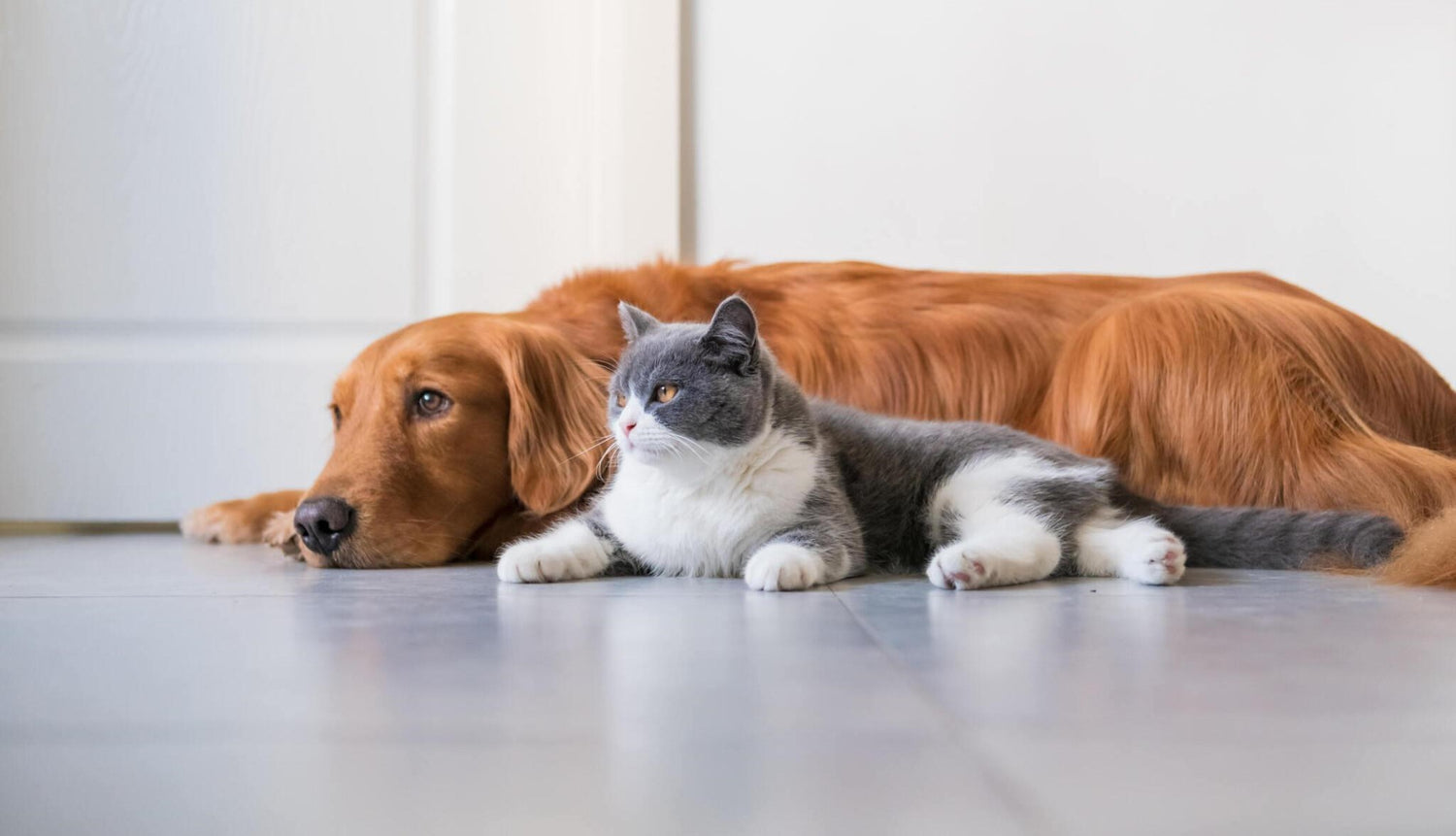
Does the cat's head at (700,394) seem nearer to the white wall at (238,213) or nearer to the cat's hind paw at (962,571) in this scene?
the cat's hind paw at (962,571)

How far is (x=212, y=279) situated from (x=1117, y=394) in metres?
1.95

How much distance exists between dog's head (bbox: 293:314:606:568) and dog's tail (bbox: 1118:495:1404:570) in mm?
845

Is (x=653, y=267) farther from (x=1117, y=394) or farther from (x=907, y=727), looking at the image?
(x=907, y=727)

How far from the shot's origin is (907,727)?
27.3 inches

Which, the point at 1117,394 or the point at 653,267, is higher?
the point at 653,267

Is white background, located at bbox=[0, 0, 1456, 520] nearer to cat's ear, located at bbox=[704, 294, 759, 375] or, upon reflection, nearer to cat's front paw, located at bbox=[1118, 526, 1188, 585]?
cat's ear, located at bbox=[704, 294, 759, 375]

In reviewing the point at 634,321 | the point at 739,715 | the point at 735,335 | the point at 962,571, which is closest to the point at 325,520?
the point at 634,321

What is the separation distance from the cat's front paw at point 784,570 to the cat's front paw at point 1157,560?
0.38 meters

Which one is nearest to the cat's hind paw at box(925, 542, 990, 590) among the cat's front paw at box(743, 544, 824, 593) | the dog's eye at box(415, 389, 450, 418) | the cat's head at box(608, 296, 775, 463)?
the cat's front paw at box(743, 544, 824, 593)

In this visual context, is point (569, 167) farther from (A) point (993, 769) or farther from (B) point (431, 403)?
(A) point (993, 769)

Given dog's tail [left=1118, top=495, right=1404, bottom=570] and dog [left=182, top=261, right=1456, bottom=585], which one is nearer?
dog's tail [left=1118, top=495, right=1404, bottom=570]

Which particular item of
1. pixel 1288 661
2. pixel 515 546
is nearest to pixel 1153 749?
pixel 1288 661

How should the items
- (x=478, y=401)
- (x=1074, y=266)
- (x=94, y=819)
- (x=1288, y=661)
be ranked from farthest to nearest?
(x=1074, y=266), (x=478, y=401), (x=1288, y=661), (x=94, y=819)

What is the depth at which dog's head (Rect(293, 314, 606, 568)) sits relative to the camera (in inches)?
60.7
